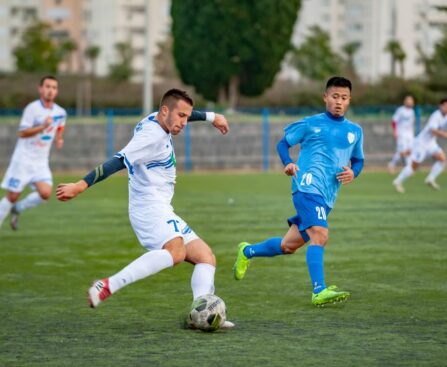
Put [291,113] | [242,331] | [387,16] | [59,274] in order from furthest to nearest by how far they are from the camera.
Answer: [387,16], [291,113], [59,274], [242,331]

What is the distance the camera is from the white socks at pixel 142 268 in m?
7.97

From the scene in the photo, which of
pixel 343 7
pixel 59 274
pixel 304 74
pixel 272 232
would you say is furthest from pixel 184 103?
pixel 343 7

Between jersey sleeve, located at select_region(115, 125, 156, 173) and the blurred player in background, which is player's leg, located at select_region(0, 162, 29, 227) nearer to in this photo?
jersey sleeve, located at select_region(115, 125, 156, 173)

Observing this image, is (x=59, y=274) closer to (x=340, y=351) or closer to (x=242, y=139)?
(x=340, y=351)

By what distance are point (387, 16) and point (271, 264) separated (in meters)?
93.7

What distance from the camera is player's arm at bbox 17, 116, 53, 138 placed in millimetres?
15000

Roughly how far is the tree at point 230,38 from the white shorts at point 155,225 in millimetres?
34904

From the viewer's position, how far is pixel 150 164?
840 centimetres

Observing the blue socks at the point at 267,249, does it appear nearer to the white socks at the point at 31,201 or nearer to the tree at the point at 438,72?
the white socks at the point at 31,201

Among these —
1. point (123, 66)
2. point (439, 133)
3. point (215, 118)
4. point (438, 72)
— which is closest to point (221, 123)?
point (215, 118)

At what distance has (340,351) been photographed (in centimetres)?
741

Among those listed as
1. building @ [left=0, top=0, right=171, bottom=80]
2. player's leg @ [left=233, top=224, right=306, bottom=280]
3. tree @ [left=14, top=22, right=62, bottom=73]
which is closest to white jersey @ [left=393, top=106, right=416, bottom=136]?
player's leg @ [left=233, top=224, right=306, bottom=280]

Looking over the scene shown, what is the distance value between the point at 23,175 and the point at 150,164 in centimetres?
734

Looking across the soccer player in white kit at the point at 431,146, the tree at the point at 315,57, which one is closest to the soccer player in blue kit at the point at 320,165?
the soccer player in white kit at the point at 431,146
